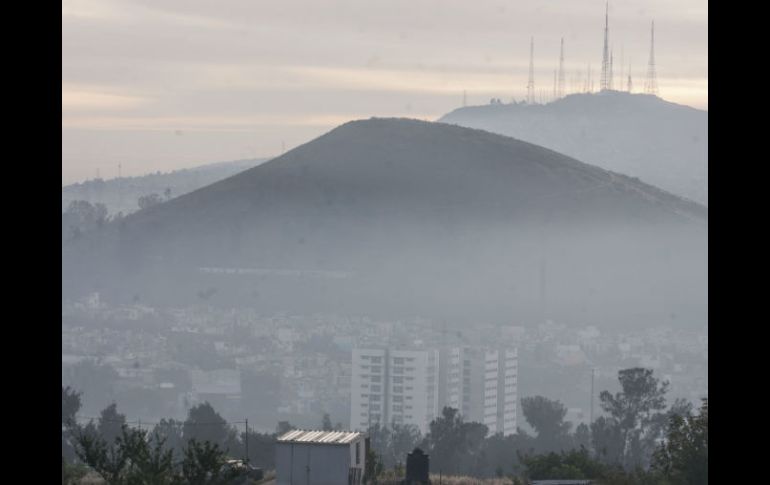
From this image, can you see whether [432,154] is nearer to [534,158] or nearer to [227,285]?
[534,158]

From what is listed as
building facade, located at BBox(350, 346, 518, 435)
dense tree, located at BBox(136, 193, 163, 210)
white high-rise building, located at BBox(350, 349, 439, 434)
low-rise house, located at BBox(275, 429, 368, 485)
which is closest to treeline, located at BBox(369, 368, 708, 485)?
low-rise house, located at BBox(275, 429, 368, 485)

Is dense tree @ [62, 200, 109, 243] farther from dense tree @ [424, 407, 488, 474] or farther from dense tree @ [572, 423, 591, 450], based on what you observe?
dense tree @ [424, 407, 488, 474]

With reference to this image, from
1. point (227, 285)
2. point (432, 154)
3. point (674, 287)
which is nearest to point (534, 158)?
point (432, 154)

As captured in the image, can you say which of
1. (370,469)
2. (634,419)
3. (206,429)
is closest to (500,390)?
(634,419)

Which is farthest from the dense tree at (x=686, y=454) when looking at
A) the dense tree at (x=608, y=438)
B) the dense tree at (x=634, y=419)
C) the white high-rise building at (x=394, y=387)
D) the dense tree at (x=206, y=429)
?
the white high-rise building at (x=394, y=387)

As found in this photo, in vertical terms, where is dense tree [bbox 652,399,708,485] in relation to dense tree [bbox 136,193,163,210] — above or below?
below
